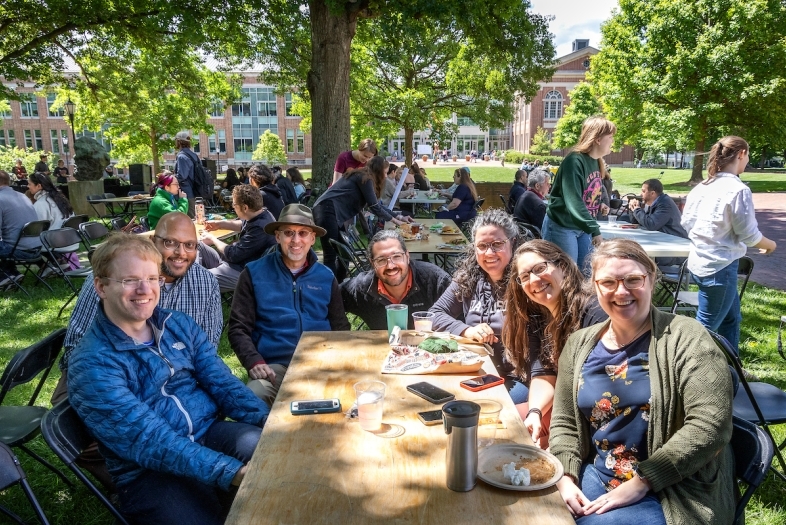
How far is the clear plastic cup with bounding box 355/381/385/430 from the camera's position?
6.09ft

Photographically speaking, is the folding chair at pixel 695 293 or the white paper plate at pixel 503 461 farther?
the folding chair at pixel 695 293

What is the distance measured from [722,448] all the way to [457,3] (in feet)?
28.9

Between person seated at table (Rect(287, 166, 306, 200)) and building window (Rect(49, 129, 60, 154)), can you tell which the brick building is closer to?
building window (Rect(49, 129, 60, 154))

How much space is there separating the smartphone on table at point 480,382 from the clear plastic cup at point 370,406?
18.7 inches

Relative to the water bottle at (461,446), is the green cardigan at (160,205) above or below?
above

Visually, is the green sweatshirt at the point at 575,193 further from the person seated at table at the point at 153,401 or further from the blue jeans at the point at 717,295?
the person seated at table at the point at 153,401

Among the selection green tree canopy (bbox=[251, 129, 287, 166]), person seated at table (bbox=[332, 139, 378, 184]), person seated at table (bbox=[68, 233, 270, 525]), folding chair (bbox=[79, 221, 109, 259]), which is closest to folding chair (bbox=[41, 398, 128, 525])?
person seated at table (bbox=[68, 233, 270, 525])

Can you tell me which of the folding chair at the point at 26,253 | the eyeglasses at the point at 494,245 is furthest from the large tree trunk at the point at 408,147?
the eyeglasses at the point at 494,245

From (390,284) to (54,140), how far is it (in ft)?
197

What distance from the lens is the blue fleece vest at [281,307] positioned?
3.25m

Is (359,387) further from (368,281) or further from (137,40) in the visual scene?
(137,40)

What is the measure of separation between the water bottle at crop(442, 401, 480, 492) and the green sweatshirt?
10.9ft

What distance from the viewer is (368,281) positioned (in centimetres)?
353

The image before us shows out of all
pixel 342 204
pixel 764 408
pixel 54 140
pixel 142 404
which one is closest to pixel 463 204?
pixel 342 204
